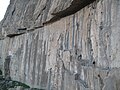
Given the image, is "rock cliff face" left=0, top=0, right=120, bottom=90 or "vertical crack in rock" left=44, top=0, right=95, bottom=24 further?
"vertical crack in rock" left=44, top=0, right=95, bottom=24

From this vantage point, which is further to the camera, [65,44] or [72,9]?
[65,44]

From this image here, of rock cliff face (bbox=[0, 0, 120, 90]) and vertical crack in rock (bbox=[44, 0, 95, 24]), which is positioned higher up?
vertical crack in rock (bbox=[44, 0, 95, 24])

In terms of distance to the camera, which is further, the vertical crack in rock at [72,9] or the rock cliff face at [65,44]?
the vertical crack in rock at [72,9]

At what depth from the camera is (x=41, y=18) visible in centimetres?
1678

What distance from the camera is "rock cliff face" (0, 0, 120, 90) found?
9562mm

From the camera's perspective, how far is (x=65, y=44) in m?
14.2

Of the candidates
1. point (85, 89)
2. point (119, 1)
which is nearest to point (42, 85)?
point (85, 89)

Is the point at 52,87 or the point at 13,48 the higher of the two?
the point at 13,48

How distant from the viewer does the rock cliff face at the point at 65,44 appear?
956 cm

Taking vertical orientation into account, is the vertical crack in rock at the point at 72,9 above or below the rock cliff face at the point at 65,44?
above

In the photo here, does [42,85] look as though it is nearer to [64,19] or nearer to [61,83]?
[61,83]

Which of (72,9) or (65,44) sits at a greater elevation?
(72,9)

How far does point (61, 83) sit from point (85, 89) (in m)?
3.00

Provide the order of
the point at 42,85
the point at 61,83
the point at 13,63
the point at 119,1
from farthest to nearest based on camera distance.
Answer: the point at 13,63, the point at 42,85, the point at 61,83, the point at 119,1
